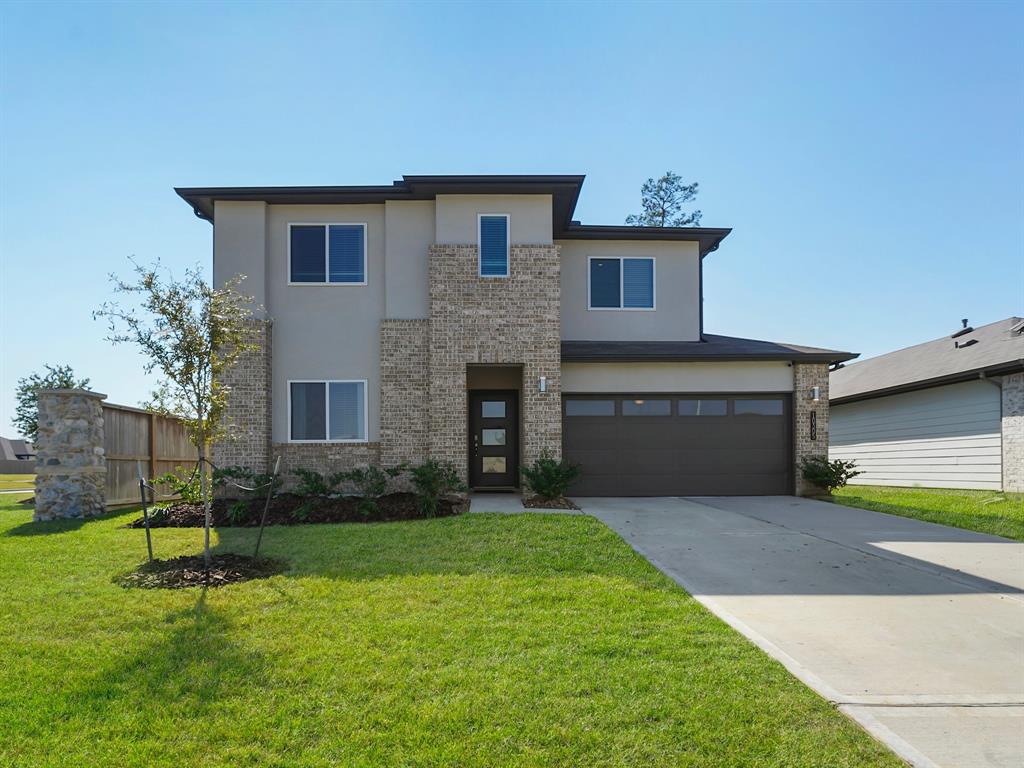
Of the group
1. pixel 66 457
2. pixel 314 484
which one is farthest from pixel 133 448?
pixel 314 484

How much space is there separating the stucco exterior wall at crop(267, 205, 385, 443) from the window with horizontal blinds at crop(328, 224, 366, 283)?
164 millimetres

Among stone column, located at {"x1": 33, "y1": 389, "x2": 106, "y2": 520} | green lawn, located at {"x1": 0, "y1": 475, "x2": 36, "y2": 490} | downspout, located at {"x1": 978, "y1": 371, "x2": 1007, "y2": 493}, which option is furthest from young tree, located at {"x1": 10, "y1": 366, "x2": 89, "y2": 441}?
downspout, located at {"x1": 978, "y1": 371, "x2": 1007, "y2": 493}

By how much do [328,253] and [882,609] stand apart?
38.2ft

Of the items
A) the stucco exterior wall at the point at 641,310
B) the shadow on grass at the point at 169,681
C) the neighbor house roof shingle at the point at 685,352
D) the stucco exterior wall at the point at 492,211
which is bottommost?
the shadow on grass at the point at 169,681

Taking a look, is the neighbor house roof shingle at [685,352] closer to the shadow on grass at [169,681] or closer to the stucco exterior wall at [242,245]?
the stucco exterior wall at [242,245]

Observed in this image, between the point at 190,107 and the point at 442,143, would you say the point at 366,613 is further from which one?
the point at 442,143

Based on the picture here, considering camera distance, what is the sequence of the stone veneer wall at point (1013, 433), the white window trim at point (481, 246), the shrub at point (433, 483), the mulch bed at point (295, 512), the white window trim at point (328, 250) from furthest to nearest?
the stone veneer wall at point (1013, 433), the white window trim at point (328, 250), the white window trim at point (481, 246), the shrub at point (433, 483), the mulch bed at point (295, 512)

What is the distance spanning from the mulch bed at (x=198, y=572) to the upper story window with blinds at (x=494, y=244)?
7.45 m

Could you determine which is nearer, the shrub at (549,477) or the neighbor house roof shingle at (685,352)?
the shrub at (549,477)

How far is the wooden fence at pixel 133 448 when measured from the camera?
12750 mm

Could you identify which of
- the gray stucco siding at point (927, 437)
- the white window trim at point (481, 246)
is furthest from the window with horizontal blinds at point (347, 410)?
the gray stucco siding at point (927, 437)

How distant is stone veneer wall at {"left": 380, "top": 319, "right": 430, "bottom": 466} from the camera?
516 inches

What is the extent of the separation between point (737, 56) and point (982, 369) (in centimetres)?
934

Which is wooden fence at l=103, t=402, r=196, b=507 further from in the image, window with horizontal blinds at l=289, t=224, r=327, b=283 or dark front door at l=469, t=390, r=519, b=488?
dark front door at l=469, t=390, r=519, b=488
